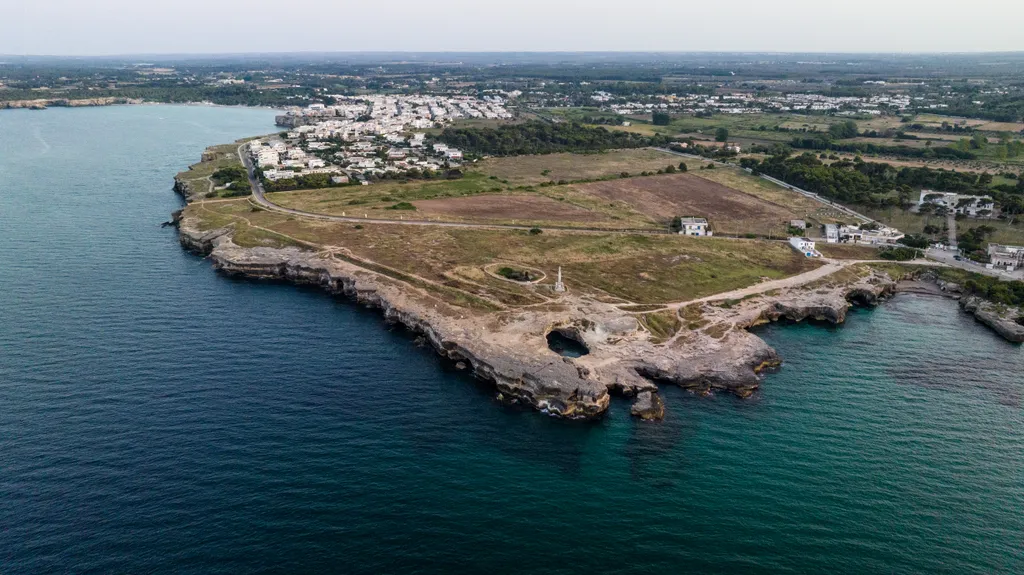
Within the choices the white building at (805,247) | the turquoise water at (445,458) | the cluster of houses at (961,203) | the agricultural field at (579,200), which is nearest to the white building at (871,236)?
the white building at (805,247)

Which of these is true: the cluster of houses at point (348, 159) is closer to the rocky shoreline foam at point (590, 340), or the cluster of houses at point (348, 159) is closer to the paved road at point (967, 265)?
the rocky shoreline foam at point (590, 340)

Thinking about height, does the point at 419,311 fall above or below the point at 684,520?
above

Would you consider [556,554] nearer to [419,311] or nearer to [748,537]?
[748,537]

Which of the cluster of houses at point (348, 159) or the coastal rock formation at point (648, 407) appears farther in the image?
the cluster of houses at point (348, 159)

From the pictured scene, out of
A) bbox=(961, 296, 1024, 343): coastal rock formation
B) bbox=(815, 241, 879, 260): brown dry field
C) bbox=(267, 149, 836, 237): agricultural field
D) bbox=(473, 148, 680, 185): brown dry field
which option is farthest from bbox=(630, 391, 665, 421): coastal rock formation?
bbox=(473, 148, 680, 185): brown dry field

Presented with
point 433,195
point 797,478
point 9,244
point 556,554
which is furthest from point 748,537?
point 9,244

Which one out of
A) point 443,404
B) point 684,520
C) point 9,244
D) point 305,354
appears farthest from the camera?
point 9,244
